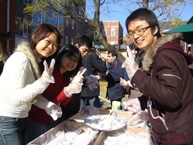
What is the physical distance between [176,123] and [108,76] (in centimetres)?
350

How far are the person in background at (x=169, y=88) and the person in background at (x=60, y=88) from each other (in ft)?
2.64

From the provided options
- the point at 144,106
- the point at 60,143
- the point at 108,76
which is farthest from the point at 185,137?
the point at 108,76

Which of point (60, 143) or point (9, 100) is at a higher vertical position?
point (9, 100)

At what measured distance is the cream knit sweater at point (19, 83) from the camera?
1.54m

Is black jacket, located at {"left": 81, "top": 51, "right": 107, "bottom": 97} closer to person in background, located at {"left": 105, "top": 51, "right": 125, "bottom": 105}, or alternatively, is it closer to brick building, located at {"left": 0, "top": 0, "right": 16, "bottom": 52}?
person in background, located at {"left": 105, "top": 51, "right": 125, "bottom": 105}

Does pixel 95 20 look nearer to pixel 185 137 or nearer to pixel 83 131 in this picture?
pixel 83 131

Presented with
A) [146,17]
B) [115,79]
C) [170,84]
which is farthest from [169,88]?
[115,79]

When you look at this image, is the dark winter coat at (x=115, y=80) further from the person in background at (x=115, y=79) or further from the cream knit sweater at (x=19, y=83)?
the cream knit sweater at (x=19, y=83)

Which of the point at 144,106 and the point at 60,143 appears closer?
the point at 60,143

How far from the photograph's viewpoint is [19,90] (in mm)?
1542

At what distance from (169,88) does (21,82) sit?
104 cm

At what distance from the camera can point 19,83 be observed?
154cm

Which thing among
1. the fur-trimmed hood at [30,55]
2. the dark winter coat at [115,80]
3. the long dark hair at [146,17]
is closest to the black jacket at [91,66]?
the dark winter coat at [115,80]

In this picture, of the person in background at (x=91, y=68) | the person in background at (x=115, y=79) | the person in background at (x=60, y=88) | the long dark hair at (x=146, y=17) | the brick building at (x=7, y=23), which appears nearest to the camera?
the long dark hair at (x=146, y=17)
